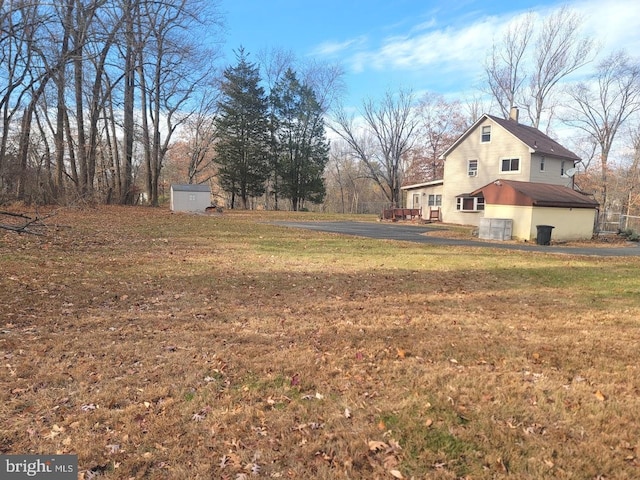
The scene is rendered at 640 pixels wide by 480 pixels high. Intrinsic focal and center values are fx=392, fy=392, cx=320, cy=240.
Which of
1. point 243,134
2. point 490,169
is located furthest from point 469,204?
point 243,134

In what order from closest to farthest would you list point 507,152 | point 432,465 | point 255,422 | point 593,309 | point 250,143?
point 432,465 < point 255,422 < point 593,309 < point 507,152 < point 250,143

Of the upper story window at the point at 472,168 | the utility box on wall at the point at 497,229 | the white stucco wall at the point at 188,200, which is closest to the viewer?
the utility box on wall at the point at 497,229

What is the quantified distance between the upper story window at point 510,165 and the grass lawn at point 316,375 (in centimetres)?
1877

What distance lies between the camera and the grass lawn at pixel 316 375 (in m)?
2.50

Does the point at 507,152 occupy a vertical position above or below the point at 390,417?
above

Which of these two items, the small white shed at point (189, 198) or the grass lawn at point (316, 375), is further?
the small white shed at point (189, 198)

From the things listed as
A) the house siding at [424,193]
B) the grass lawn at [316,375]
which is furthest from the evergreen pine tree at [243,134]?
the grass lawn at [316,375]

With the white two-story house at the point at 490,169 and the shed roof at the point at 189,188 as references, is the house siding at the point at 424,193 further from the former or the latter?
the shed roof at the point at 189,188

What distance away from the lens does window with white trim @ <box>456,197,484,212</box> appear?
84.3 ft

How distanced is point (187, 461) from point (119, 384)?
1.31m

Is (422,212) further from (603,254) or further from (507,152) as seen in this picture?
(603,254)

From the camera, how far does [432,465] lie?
2418mm

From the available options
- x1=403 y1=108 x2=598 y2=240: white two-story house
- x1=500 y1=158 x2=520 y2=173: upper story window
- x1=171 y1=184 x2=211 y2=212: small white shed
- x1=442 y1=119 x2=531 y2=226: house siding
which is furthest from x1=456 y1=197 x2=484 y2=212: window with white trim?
x1=171 y1=184 x2=211 y2=212: small white shed

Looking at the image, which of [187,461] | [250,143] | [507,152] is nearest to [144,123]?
[250,143]
